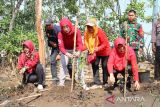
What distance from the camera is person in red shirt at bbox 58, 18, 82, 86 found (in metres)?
7.96

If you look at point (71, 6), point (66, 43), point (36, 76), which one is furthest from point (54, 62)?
point (71, 6)

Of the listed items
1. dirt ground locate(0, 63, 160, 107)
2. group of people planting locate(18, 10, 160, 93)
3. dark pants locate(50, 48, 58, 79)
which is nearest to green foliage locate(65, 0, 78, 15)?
dark pants locate(50, 48, 58, 79)

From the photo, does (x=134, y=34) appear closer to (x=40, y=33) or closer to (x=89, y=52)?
(x=89, y=52)

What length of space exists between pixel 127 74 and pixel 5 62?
9.65 m

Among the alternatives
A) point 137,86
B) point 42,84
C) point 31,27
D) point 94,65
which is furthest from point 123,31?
point 31,27

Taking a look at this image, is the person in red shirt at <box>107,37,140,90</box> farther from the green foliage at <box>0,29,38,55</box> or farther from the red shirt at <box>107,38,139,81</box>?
the green foliage at <box>0,29,38,55</box>

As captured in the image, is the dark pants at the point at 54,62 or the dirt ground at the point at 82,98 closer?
Answer: the dirt ground at the point at 82,98

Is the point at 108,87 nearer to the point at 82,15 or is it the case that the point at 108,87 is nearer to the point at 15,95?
the point at 15,95

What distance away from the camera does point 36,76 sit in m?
8.47

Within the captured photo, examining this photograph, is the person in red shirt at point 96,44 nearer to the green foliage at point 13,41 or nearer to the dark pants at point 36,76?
the dark pants at point 36,76

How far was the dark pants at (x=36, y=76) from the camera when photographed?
838 cm

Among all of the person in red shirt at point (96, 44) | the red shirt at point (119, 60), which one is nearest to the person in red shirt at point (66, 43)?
the person in red shirt at point (96, 44)

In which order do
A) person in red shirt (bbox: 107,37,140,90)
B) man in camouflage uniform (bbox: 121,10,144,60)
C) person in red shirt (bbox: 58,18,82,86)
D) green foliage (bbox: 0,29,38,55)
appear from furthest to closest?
green foliage (bbox: 0,29,38,55)
man in camouflage uniform (bbox: 121,10,144,60)
person in red shirt (bbox: 58,18,82,86)
person in red shirt (bbox: 107,37,140,90)

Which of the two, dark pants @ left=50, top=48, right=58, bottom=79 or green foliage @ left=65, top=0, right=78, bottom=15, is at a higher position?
green foliage @ left=65, top=0, right=78, bottom=15
